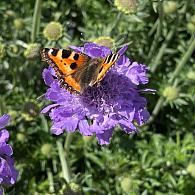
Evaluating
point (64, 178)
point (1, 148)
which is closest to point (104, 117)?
point (1, 148)

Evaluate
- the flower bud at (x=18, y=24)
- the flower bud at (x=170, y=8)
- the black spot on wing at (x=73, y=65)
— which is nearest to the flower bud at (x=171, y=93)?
the flower bud at (x=170, y=8)

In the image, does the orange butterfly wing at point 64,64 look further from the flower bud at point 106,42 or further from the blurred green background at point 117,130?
the blurred green background at point 117,130

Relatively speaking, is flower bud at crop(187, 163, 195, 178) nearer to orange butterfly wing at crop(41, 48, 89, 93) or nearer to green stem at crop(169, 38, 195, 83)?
green stem at crop(169, 38, 195, 83)

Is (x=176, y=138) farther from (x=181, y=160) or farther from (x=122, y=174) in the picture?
(x=122, y=174)

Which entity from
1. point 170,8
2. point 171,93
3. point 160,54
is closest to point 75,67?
point 171,93

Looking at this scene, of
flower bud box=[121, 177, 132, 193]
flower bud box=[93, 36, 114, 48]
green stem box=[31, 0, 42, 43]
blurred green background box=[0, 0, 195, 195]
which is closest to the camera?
flower bud box=[93, 36, 114, 48]

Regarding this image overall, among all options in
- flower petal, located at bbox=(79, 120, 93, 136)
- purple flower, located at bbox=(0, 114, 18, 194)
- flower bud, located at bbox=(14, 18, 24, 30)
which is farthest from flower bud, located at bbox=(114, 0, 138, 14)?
purple flower, located at bbox=(0, 114, 18, 194)
